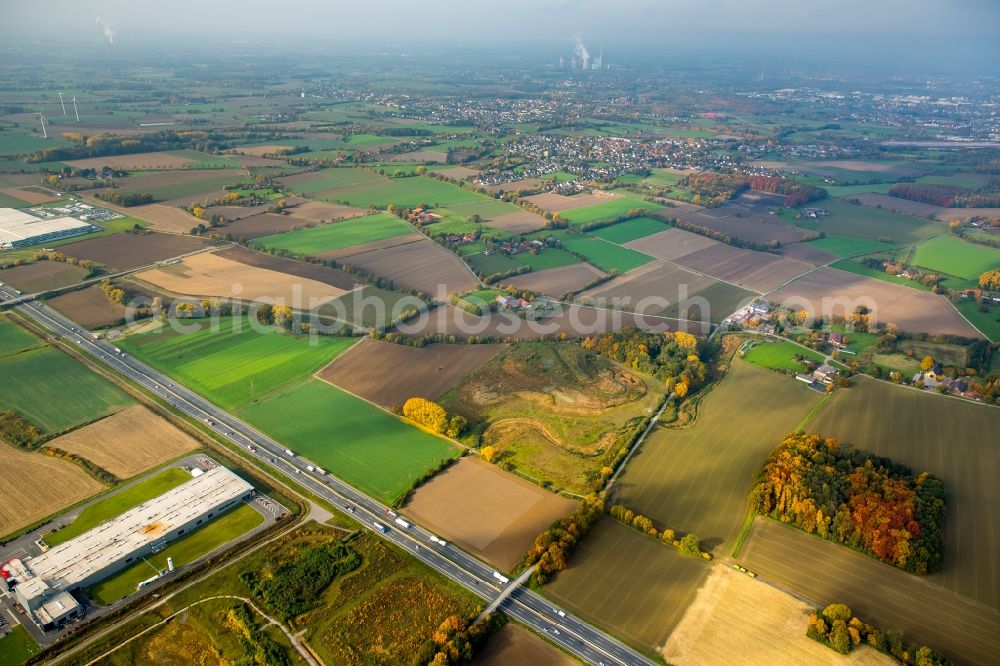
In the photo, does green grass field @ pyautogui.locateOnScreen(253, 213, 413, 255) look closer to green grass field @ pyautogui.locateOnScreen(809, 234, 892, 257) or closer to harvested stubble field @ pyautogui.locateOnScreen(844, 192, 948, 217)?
green grass field @ pyautogui.locateOnScreen(809, 234, 892, 257)

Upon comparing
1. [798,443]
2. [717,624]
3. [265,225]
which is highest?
[265,225]

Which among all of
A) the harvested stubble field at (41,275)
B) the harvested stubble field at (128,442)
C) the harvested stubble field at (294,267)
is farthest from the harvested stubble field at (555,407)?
the harvested stubble field at (41,275)

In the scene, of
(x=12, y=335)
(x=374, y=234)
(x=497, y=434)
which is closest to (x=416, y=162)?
(x=374, y=234)

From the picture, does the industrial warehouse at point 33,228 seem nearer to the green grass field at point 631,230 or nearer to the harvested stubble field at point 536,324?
the harvested stubble field at point 536,324

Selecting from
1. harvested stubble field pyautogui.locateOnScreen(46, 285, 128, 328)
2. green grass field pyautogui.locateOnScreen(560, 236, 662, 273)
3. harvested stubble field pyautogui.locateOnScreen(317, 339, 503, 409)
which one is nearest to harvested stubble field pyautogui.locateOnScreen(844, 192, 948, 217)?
green grass field pyautogui.locateOnScreen(560, 236, 662, 273)

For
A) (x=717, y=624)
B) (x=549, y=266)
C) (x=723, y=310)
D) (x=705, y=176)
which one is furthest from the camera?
(x=705, y=176)

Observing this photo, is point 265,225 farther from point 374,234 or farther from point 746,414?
point 746,414
